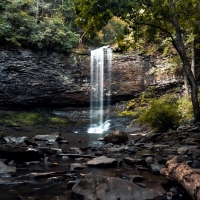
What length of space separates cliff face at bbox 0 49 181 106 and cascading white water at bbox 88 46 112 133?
51 centimetres

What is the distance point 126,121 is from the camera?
66.6 feet

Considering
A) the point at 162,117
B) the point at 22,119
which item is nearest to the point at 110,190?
the point at 162,117

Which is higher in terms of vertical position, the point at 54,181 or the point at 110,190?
the point at 110,190

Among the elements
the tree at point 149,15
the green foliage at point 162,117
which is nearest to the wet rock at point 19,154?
the tree at point 149,15

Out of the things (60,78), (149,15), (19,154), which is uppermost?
(149,15)

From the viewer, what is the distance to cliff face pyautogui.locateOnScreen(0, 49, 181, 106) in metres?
22.6

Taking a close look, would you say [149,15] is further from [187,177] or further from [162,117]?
[187,177]

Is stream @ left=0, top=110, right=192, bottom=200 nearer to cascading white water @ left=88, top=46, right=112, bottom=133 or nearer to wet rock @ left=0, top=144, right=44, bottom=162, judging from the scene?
wet rock @ left=0, top=144, right=44, bottom=162

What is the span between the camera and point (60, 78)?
23.8 m

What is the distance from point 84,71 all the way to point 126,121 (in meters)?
7.34

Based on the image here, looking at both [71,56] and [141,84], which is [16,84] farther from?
[141,84]

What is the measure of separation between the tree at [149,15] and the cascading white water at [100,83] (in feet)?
44.7

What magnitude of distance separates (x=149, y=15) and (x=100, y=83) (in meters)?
14.6

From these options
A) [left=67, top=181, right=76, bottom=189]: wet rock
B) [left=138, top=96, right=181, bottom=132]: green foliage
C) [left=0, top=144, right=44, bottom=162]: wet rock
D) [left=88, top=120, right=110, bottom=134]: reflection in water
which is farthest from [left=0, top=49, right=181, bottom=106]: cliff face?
[left=67, top=181, right=76, bottom=189]: wet rock
